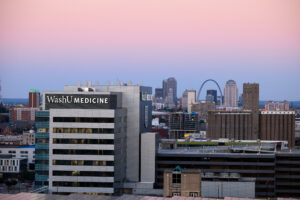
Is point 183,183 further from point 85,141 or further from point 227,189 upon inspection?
point 85,141

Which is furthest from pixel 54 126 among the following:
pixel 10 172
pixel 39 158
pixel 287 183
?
pixel 10 172

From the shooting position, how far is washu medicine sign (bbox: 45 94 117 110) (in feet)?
288

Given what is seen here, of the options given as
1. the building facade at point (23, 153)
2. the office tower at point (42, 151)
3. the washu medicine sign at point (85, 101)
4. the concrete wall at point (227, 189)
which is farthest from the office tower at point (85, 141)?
the building facade at point (23, 153)

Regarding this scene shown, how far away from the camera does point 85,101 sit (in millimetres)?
87875

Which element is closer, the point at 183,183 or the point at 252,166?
the point at 183,183

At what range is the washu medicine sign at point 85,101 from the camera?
8769cm

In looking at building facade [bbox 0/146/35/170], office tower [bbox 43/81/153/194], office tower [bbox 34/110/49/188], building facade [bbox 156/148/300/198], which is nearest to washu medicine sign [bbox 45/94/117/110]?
office tower [bbox 43/81/153/194]

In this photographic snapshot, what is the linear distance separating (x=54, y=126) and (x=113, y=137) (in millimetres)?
9414

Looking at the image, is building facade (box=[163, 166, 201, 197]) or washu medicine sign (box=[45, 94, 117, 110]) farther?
washu medicine sign (box=[45, 94, 117, 110])

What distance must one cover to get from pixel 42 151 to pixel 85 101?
1055 centimetres

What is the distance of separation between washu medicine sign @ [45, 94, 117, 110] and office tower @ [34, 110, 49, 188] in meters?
2.89

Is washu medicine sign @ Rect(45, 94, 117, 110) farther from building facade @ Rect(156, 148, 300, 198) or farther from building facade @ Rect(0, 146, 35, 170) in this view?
building facade @ Rect(0, 146, 35, 170)

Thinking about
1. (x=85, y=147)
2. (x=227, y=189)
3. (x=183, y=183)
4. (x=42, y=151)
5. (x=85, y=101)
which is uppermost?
(x=85, y=101)

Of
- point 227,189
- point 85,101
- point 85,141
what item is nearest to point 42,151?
point 85,141
